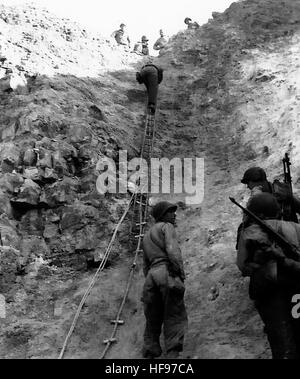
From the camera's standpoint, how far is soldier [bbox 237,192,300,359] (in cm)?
553

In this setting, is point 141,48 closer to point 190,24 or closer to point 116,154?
point 190,24

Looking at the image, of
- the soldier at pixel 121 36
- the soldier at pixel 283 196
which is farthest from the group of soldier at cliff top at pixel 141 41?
the soldier at pixel 283 196

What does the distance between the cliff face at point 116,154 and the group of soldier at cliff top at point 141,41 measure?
1.15m

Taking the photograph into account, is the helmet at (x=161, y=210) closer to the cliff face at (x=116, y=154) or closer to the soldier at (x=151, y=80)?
the cliff face at (x=116, y=154)

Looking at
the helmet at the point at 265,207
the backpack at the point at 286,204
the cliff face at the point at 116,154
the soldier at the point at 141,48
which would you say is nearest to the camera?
the helmet at the point at 265,207

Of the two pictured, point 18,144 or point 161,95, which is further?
point 161,95

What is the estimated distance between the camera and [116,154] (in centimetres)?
1266

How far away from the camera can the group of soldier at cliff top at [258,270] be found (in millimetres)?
5609

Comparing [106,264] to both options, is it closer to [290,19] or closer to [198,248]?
[198,248]

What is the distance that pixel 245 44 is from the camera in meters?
18.5

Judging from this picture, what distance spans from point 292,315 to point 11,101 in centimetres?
999

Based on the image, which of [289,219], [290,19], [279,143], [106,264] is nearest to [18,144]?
[106,264]

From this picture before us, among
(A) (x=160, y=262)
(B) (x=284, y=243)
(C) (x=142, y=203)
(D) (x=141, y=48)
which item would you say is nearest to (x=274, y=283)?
(B) (x=284, y=243)

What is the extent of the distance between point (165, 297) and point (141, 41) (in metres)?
16.9
